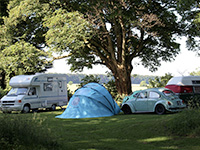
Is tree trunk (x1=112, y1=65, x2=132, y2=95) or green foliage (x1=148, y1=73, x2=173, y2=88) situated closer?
tree trunk (x1=112, y1=65, x2=132, y2=95)

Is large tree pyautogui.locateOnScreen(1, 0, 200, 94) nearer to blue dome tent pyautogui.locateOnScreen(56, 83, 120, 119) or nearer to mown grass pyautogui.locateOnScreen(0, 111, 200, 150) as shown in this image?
blue dome tent pyautogui.locateOnScreen(56, 83, 120, 119)

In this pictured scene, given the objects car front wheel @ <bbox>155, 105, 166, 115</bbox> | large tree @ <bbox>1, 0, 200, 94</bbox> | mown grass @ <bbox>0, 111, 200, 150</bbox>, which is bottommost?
mown grass @ <bbox>0, 111, 200, 150</bbox>

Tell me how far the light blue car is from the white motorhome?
23.1 feet

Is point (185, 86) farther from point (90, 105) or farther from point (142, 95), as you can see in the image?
point (90, 105)

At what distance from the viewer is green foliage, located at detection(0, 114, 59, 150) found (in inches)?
272

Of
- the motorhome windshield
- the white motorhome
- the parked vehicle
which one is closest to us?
the parked vehicle

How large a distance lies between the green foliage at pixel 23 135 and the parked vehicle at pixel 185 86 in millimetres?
13804

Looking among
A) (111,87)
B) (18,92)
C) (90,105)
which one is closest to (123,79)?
(111,87)

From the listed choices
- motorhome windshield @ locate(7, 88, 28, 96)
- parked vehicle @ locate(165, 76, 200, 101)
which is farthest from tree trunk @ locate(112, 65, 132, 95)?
motorhome windshield @ locate(7, 88, 28, 96)

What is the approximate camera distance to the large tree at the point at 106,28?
23297 mm

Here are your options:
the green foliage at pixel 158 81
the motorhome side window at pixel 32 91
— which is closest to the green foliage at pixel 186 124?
the motorhome side window at pixel 32 91

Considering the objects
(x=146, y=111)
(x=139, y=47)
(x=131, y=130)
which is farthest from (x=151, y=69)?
(x=131, y=130)

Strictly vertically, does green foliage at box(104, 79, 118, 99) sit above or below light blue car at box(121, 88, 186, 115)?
above

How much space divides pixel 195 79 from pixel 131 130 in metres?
11.6
